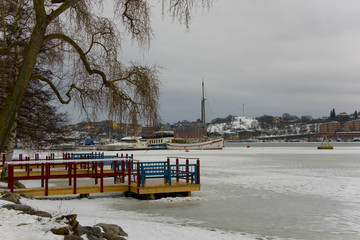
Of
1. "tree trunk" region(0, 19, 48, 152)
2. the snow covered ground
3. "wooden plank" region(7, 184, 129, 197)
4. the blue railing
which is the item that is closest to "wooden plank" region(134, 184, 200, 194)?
the blue railing

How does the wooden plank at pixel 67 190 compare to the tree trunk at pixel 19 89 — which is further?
the wooden plank at pixel 67 190

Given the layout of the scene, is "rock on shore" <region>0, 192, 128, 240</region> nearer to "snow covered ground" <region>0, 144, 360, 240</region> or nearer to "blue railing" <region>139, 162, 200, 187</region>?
"snow covered ground" <region>0, 144, 360, 240</region>

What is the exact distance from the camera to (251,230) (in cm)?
1098

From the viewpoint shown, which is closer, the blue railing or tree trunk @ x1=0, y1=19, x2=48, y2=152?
tree trunk @ x1=0, y1=19, x2=48, y2=152

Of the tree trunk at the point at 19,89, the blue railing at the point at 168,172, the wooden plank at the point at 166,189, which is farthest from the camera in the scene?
the blue railing at the point at 168,172

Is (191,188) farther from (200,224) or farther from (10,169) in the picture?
(10,169)

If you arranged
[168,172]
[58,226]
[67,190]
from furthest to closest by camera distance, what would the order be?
[168,172], [67,190], [58,226]

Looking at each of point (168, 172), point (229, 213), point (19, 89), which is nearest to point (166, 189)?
point (168, 172)

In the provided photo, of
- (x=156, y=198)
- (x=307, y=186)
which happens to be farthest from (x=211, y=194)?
(x=307, y=186)

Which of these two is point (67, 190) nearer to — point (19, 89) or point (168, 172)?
point (168, 172)

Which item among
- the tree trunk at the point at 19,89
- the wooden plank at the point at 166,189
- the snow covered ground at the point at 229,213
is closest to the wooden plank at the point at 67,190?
the snow covered ground at the point at 229,213

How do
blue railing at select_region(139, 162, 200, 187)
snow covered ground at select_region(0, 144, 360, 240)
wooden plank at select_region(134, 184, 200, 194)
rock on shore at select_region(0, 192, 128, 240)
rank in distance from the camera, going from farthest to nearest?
blue railing at select_region(139, 162, 200, 187) → wooden plank at select_region(134, 184, 200, 194) → snow covered ground at select_region(0, 144, 360, 240) → rock on shore at select_region(0, 192, 128, 240)

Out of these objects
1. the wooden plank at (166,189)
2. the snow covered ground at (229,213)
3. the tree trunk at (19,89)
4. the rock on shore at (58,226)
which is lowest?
the snow covered ground at (229,213)

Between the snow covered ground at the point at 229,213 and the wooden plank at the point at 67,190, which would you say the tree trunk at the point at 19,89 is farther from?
the wooden plank at the point at 67,190
